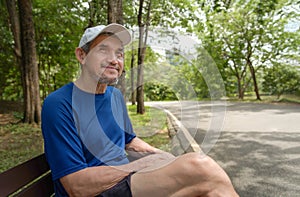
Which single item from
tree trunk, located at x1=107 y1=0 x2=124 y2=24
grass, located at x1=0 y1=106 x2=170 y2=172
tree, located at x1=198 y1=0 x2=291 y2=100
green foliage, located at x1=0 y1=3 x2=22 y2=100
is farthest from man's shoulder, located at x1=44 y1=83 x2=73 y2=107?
tree, located at x1=198 y1=0 x2=291 y2=100

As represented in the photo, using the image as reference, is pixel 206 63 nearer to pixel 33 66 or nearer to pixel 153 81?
pixel 153 81

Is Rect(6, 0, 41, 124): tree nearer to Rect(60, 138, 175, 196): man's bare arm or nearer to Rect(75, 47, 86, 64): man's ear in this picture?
Rect(75, 47, 86, 64): man's ear

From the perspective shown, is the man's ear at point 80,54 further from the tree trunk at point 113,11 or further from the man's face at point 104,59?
the tree trunk at point 113,11

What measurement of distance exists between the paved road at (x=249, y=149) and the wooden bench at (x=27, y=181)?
32.4 inches

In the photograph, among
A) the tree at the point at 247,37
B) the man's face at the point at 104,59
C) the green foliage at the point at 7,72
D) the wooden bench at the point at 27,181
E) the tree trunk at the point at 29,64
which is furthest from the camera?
the tree at the point at 247,37

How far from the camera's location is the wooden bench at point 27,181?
1275mm

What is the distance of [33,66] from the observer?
7.00m

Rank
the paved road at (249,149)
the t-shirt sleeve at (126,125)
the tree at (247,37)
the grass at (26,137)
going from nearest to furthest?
the paved road at (249,149)
the grass at (26,137)
the t-shirt sleeve at (126,125)
the tree at (247,37)

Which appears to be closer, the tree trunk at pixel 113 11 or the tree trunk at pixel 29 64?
the tree trunk at pixel 113 11

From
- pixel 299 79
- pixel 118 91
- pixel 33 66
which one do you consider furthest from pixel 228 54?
pixel 118 91

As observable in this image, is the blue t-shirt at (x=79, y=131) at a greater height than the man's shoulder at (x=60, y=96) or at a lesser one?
lesser

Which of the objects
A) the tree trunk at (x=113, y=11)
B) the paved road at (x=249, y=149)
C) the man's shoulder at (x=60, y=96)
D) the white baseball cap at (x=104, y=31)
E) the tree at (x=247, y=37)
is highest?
the tree at (x=247, y=37)

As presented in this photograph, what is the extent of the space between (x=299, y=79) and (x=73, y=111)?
2019cm

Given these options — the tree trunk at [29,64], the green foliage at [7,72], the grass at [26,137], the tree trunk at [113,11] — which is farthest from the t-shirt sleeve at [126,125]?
the green foliage at [7,72]
